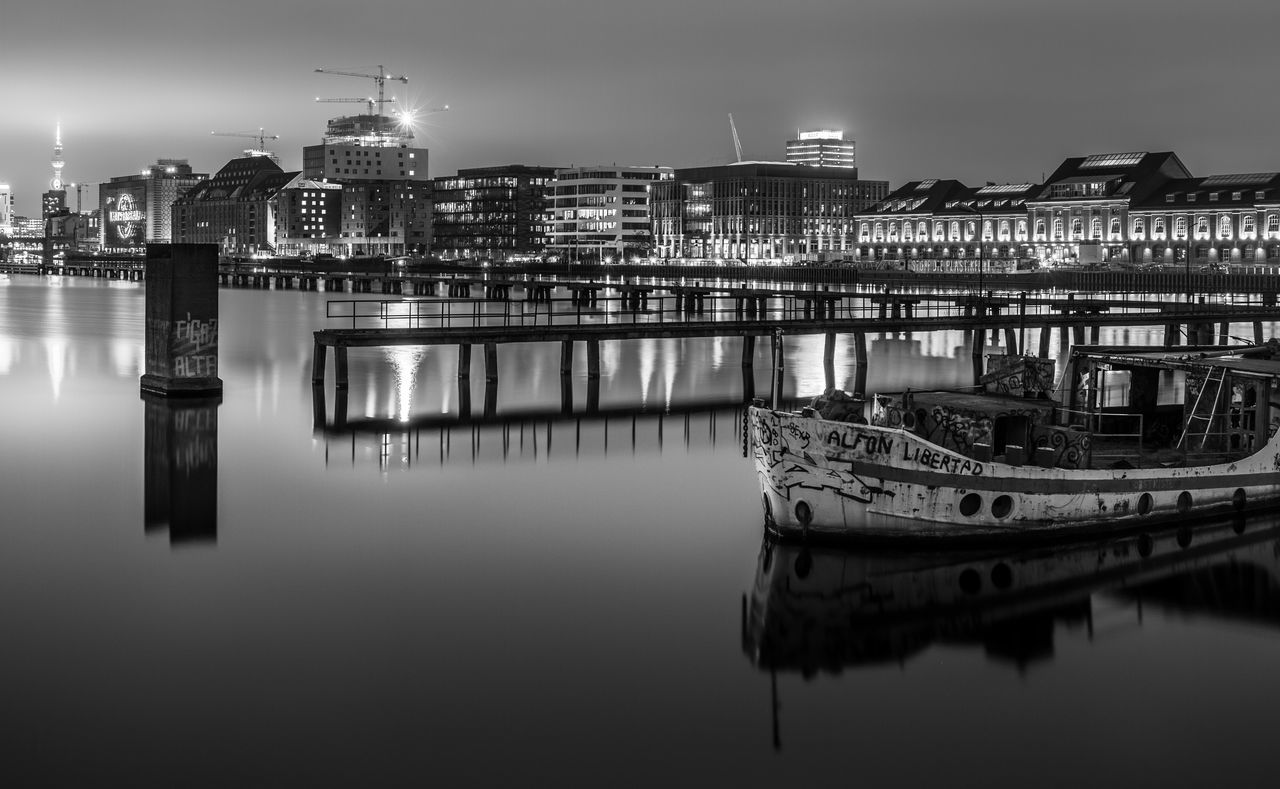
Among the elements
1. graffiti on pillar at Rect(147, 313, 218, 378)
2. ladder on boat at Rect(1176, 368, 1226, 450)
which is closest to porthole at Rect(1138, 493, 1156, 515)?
ladder on boat at Rect(1176, 368, 1226, 450)

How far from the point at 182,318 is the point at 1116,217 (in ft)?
497

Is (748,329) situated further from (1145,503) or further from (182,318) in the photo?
(1145,503)

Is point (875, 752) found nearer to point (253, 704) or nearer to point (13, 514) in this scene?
point (253, 704)

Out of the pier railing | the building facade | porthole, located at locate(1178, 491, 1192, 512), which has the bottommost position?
porthole, located at locate(1178, 491, 1192, 512)

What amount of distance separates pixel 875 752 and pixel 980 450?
10753 mm

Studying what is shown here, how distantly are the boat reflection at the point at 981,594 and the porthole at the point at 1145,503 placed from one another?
1.72 feet

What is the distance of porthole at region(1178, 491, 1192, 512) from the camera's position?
28.7m

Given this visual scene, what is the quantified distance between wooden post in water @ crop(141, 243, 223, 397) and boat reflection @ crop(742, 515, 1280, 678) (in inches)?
1046

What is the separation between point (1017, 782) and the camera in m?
16.4

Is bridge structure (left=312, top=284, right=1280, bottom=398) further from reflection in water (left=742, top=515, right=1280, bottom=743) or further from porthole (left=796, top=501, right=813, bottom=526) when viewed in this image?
reflection in water (left=742, top=515, right=1280, bottom=743)

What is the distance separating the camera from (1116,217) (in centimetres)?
17412

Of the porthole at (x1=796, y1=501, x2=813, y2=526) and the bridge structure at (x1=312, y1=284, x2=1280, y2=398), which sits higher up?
the bridge structure at (x1=312, y1=284, x2=1280, y2=398)

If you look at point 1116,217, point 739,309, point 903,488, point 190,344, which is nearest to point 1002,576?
point 903,488

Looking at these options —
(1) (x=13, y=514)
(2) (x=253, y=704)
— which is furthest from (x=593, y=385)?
(2) (x=253, y=704)
